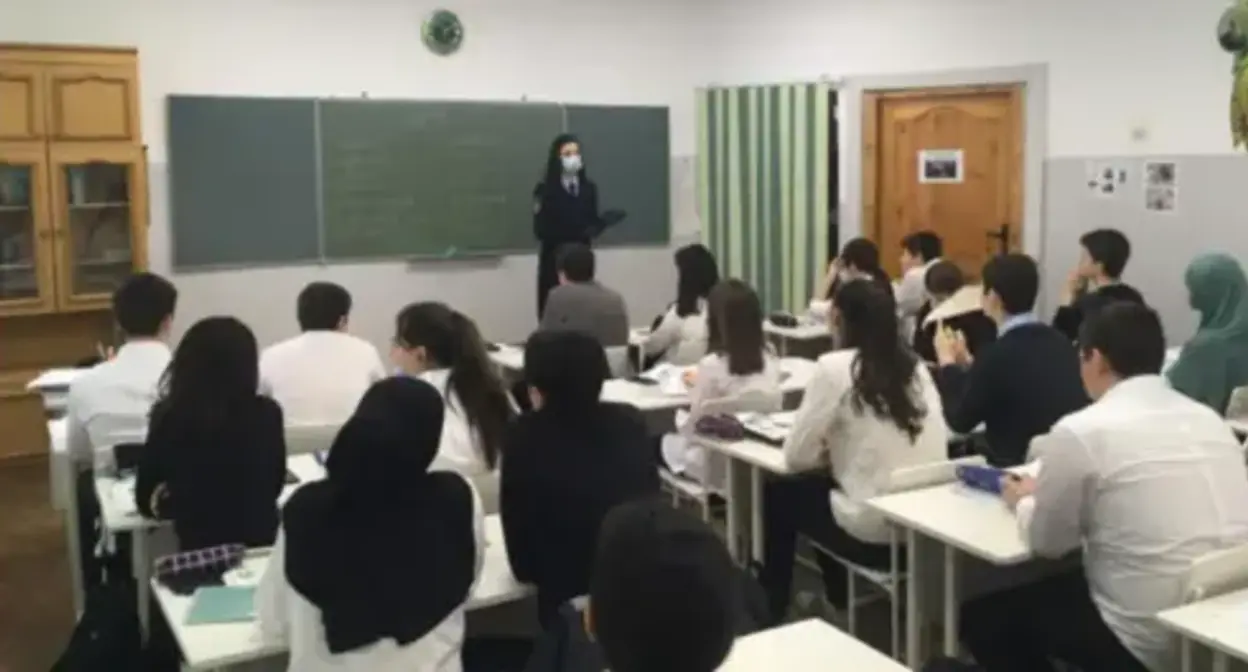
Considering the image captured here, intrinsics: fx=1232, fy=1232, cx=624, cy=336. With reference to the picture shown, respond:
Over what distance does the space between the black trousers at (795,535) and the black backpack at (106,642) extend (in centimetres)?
204

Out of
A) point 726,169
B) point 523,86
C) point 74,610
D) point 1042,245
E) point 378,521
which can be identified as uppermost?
point 523,86

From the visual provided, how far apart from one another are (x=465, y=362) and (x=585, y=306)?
7.20 ft

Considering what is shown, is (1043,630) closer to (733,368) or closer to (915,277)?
(733,368)

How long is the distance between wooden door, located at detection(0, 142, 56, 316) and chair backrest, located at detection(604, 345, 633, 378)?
3.16 meters

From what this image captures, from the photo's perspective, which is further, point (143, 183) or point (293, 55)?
point (293, 55)

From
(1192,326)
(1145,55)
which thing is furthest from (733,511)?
(1145,55)

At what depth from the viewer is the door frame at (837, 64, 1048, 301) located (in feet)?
23.1

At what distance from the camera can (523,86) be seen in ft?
27.8

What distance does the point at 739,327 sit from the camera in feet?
15.0

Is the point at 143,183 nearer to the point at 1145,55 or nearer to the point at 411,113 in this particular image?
the point at 411,113

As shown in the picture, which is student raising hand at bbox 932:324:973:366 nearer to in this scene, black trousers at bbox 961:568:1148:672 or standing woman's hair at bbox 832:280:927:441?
standing woman's hair at bbox 832:280:927:441

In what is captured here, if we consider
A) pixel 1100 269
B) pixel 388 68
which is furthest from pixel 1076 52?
pixel 388 68

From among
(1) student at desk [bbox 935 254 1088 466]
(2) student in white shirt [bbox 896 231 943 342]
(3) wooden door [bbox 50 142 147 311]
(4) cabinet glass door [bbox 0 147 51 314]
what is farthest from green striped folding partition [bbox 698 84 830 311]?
(4) cabinet glass door [bbox 0 147 51 314]

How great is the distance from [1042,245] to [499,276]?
3.62 metres
